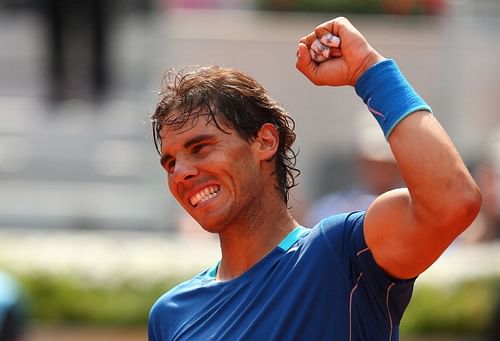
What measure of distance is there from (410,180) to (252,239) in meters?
0.57

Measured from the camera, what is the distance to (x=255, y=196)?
3279mm

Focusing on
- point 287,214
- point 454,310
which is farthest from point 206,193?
point 454,310

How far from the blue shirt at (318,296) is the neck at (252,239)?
2.9 inches

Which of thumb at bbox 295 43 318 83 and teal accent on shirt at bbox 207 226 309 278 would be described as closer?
thumb at bbox 295 43 318 83

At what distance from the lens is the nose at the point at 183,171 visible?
323 cm

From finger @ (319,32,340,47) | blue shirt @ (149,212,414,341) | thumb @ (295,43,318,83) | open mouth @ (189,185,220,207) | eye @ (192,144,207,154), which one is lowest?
blue shirt @ (149,212,414,341)

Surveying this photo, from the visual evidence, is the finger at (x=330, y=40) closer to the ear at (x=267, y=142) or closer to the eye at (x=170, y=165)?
the ear at (x=267, y=142)

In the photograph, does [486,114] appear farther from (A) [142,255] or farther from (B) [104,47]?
(A) [142,255]

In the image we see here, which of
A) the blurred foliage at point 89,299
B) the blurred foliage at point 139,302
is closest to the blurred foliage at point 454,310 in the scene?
the blurred foliage at point 139,302

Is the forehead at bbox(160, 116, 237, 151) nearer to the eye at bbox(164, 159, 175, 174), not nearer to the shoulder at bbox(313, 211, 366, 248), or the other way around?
the eye at bbox(164, 159, 175, 174)

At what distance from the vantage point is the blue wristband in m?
2.95

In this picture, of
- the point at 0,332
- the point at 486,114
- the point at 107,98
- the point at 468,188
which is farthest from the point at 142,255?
the point at 468,188

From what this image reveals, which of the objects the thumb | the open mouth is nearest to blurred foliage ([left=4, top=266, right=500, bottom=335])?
→ the open mouth

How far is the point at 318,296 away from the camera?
3.04m
